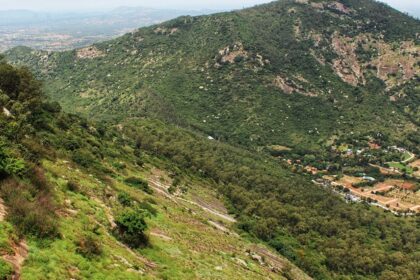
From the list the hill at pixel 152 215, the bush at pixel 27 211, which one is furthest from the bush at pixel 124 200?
the bush at pixel 27 211

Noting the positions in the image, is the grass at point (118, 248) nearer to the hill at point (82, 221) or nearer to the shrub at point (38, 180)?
the hill at point (82, 221)

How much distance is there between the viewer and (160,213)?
169 ft

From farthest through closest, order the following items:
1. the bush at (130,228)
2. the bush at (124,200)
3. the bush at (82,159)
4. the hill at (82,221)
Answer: the bush at (82,159)
the bush at (124,200)
the bush at (130,228)
the hill at (82,221)

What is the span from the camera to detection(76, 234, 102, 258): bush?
27.4 meters

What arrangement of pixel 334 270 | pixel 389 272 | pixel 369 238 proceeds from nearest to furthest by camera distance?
pixel 334 270, pixel 389 272, pixel 369 238

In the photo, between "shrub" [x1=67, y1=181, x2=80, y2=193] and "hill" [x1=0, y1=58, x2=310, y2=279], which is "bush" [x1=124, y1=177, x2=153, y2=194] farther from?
"shrub" [x1=67, y1=181, x2=80, y2=193]

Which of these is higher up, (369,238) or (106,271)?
(106,271)

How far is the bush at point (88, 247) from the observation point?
90.0ft

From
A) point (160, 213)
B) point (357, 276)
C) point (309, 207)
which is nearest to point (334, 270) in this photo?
point (357, 276)

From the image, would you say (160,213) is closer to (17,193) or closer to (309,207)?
(17,193)

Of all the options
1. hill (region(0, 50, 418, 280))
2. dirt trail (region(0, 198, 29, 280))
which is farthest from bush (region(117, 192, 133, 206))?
dirt trail (region(0, 198, 29, 280))

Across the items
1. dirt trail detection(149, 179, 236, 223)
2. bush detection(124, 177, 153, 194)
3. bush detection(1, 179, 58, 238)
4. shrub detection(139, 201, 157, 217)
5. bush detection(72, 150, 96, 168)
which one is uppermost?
bush detection(1, 179, 58, 238)

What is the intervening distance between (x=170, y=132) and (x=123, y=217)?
11995cm

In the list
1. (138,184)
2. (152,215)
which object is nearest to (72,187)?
(152,215)
